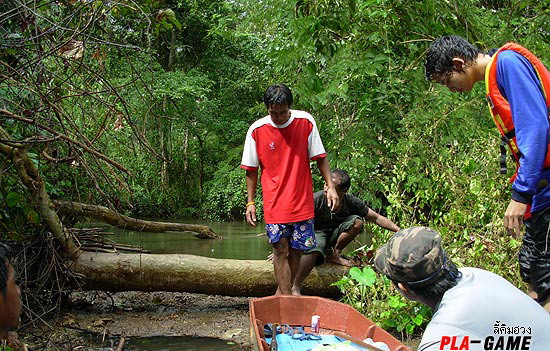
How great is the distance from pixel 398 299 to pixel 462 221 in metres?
0.91

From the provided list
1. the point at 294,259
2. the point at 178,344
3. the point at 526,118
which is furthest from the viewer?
the point at 294,259

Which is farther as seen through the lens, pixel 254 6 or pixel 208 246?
pixel 208 246

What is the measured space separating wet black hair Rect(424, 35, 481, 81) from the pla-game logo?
1861 mm

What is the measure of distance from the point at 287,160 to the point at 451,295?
11.9 feet

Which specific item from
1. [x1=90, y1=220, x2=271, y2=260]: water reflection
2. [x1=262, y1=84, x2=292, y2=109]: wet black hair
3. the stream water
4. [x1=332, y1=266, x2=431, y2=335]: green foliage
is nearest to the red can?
[x1=332, y1=266, x2=431, y2=335]: green foliage

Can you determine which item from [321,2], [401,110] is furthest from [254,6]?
[401,110]

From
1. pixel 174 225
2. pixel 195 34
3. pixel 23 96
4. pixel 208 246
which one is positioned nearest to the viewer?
pixel 23 96

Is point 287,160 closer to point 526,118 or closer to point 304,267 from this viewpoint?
point 304,267

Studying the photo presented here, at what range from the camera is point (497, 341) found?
2051mm

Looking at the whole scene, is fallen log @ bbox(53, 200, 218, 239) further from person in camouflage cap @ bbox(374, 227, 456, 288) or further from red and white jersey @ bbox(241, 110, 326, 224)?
person in camouflage cap @ bbox(374, 227, 456, 288)

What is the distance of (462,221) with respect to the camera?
18.1ft

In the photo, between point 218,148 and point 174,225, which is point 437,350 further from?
point 218,148

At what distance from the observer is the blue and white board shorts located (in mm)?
5633

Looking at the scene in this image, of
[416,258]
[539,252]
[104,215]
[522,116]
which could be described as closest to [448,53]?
[522,116]
